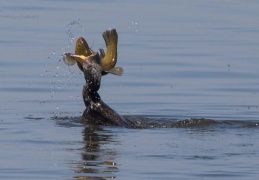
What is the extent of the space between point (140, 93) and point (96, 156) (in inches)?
186

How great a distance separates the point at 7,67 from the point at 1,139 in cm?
574

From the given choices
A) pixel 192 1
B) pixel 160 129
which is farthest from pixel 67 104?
pixel 192 1

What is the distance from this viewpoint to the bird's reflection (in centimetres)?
1138

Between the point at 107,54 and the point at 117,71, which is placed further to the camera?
the point at 107,54

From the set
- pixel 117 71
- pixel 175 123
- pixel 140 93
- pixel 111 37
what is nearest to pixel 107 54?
pixel 111 37

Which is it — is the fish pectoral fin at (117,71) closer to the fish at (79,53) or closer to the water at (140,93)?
the fish at (79,53)

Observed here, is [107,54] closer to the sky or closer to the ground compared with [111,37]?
closer to the ground

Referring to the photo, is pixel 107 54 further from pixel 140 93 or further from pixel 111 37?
pixel 140 93

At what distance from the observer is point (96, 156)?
40.4 ft

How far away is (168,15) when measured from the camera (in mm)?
26125

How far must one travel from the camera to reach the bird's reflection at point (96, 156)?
11.4 m

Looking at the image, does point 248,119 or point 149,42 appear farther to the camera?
point 149,42

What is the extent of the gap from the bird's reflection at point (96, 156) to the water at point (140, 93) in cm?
1

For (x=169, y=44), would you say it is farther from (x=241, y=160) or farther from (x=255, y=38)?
(x=241, y=160)
